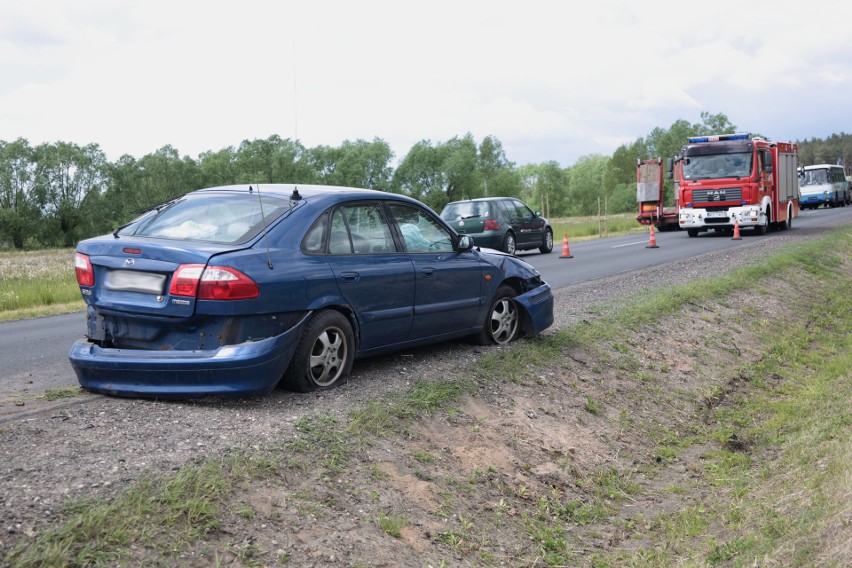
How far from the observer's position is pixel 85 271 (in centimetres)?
620

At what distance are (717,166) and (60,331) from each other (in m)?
23.1

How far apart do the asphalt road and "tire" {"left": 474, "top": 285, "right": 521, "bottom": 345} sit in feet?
12.4

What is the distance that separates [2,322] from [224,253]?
901 centimetres

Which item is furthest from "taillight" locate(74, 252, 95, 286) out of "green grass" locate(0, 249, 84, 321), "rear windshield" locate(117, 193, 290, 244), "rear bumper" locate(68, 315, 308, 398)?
"green grass" locate(0, 249, 84, 321)

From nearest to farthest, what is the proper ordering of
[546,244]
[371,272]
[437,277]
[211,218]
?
1. [211,218]
2. [371,272]
3. [437,277]
4. [546,244]

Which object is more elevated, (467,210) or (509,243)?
(467,210)

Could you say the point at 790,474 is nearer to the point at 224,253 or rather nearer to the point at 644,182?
the point at 224,253

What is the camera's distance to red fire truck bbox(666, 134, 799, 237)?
2867cm

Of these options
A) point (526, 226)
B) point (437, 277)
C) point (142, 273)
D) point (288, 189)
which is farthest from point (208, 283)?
point (526, 226)

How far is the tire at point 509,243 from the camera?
24173mm

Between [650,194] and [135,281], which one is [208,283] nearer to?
[135,281]

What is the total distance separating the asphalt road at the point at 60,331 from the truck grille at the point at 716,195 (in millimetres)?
2617

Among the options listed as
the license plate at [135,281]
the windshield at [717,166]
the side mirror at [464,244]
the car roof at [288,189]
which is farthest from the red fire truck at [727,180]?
the license plate at [135,281]

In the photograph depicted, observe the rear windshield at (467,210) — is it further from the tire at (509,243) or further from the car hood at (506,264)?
the car hood at (506,264)
